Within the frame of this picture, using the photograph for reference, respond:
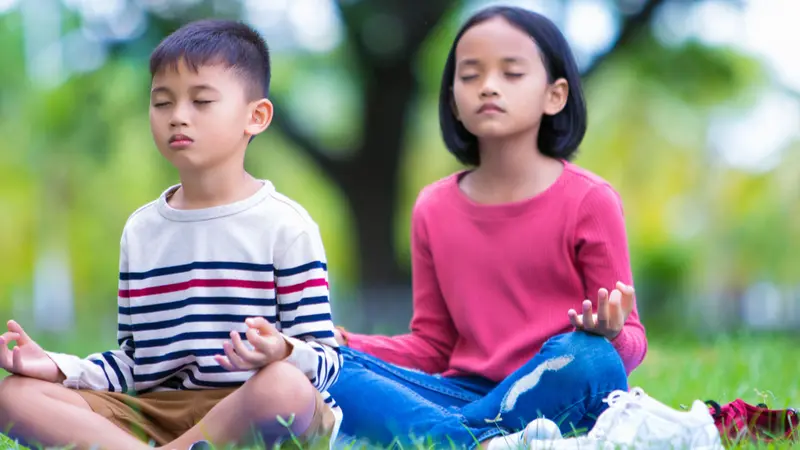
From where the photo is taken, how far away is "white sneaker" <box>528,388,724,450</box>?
95.8 inches

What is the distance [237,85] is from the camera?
2.68 metres

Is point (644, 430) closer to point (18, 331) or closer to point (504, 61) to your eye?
point (504, 61)

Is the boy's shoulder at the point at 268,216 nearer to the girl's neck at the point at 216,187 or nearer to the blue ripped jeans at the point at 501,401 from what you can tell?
the girl's neck at the point at 216,187

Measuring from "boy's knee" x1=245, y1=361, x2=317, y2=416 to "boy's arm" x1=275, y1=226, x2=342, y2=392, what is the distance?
0.29 ft

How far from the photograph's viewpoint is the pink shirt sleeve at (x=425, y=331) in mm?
3451

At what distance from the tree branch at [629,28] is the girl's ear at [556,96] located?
20.0ft

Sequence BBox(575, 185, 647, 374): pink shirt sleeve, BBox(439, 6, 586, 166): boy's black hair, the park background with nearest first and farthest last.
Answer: BBox(575, 185, 647, 374): pink shirt sleeve < BBox(439, 6, 586, 166): boy's black hair < the park background

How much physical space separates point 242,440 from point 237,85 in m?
0.92

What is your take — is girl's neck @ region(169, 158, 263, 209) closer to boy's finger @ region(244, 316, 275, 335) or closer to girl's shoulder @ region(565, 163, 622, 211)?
boy's finger @ region(244, 316, 275, 335)

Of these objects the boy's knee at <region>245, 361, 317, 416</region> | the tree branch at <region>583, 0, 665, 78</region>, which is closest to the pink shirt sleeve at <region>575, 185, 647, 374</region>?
the boy's knee at <region>245, 361, 317, 416</region>

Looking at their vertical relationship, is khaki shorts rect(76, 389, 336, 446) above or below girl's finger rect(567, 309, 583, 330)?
below

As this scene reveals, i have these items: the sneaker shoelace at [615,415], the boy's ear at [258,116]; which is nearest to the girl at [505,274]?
the sneaker shoelace at [615,415]

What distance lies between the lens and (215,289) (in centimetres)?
264

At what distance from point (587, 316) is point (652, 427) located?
335 millimetres
